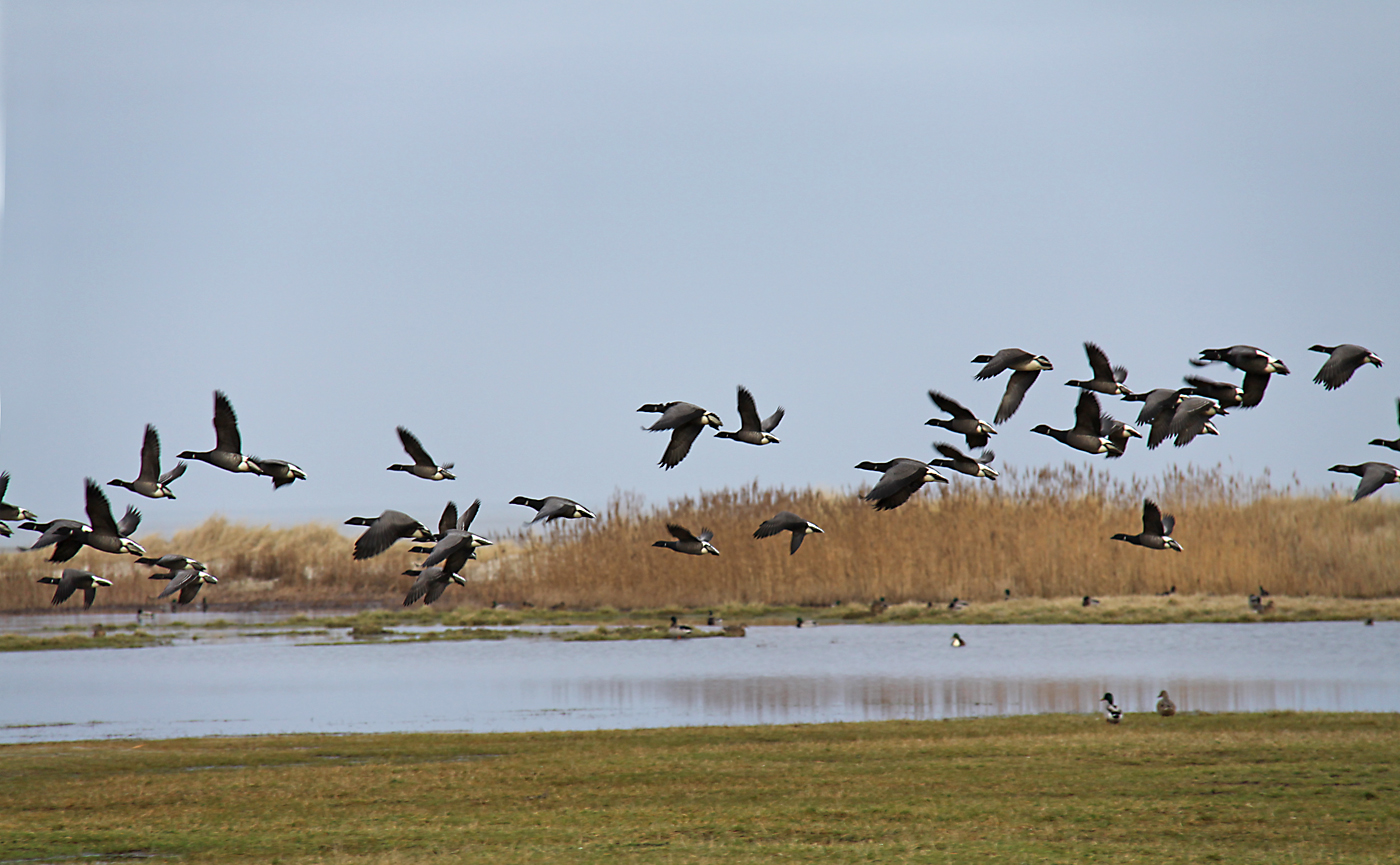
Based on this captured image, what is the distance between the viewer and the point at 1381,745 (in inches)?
797

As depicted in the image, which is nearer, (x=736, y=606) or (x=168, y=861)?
(x=168, y=861)

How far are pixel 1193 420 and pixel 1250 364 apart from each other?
80cm

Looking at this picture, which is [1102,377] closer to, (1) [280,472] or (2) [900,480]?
(2) [900,480]

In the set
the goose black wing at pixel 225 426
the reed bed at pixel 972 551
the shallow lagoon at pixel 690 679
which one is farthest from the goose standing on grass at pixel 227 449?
the reed bed at pixel 972 551

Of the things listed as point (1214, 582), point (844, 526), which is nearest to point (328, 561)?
point (844, 526)

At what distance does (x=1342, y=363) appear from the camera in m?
7.70

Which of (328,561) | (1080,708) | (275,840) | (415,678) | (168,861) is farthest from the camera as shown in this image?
(328,561)

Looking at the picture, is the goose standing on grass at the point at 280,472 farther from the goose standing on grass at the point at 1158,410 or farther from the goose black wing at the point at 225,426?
the goose standing on grass at the point at 1158,410

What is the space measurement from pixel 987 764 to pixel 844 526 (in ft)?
102

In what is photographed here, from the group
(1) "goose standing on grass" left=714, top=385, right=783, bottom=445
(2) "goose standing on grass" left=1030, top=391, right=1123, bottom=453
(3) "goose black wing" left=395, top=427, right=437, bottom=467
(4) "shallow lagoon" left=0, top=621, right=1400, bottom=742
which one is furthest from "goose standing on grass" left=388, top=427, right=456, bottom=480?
(4) "shallow lagoon" left=0, top=621, right=1400, bottom=742

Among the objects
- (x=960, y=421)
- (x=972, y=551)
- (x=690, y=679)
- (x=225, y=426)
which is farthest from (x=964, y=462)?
(x=972, y=551)

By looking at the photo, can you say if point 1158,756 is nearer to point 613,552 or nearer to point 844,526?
point 844,526

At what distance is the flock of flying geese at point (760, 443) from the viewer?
8344mm

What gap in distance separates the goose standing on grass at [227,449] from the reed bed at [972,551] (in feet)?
128
